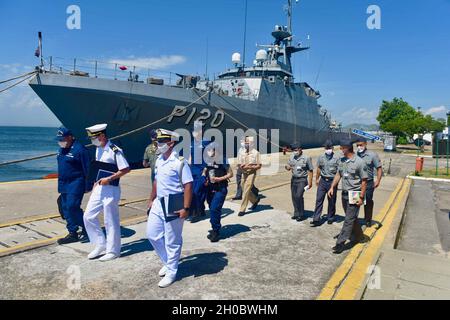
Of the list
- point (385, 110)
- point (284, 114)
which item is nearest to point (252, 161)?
point (284, 114)

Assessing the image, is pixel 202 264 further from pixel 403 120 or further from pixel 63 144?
pixel 403 120

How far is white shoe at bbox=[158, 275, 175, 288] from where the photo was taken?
330 cm

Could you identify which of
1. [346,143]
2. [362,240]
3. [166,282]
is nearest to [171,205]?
[166,282]

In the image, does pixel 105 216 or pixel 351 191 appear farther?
pixel 351 191

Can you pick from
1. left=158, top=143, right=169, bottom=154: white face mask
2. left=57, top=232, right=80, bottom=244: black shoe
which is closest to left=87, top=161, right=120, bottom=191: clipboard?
left=158, top=143, right=169, bottom=154: white face mask

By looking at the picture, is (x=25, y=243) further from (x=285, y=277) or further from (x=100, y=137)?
(x=285, y=277)

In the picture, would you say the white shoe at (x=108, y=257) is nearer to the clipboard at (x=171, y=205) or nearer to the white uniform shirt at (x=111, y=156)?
the white uniform shirt at (x=111, y=156)

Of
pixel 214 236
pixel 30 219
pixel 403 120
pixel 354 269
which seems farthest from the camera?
pixel 403 120

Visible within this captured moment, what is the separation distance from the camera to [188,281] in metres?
3.47

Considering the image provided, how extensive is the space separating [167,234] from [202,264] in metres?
0.86

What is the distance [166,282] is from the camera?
3.32 m

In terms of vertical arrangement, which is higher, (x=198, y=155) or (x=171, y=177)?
(x=198, y=155)

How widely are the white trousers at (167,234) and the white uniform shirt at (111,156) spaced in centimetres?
89
